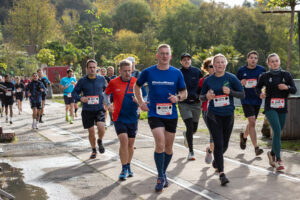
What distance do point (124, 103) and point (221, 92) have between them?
4.93ft

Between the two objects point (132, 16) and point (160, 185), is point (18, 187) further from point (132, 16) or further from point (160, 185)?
point (132, 16)

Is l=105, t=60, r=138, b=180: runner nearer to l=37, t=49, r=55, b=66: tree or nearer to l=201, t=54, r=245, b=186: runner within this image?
l=201, t=54, r=245, b=186: runner

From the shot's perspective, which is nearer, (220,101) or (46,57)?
(220,101)

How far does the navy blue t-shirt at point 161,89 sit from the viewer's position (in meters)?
6.08

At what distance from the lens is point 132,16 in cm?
10862

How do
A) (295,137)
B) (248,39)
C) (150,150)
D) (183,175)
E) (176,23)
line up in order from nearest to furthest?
1. (183,175)
2. (150,150)
3. (295,137)
4. (248,39)
5. (176,23)

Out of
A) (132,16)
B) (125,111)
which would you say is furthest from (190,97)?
(132,16)

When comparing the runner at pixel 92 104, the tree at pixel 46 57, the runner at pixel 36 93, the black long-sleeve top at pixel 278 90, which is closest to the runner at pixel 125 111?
the runner at pixel 92 104

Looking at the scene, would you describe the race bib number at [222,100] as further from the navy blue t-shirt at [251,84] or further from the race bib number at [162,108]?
the navy blue t-shirt at [251,84]

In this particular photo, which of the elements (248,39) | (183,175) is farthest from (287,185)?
(248,39)

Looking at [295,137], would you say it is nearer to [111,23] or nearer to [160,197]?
[160,197]

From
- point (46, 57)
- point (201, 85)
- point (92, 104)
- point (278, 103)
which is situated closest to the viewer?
point (278, 103)

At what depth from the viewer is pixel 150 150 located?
9.78 metres

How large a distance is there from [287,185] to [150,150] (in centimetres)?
402
